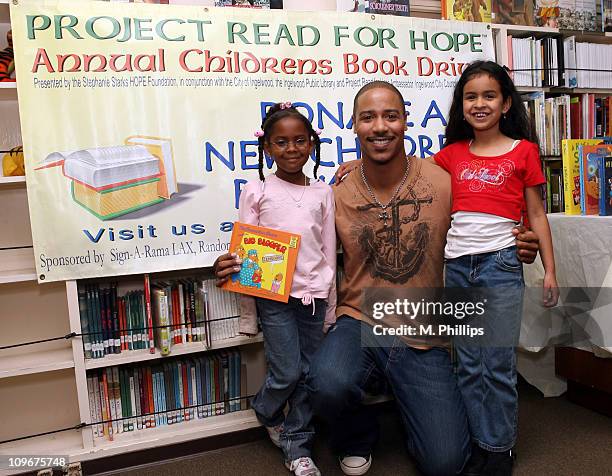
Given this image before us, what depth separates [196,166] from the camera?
6.68 ft

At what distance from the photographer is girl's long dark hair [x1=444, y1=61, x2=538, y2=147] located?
1.85 metres

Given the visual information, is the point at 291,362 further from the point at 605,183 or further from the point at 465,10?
the point at 465,10

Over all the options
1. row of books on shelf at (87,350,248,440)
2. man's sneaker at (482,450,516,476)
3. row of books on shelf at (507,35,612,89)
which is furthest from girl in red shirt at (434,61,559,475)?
row of books on shelf at (87,350,248,440)

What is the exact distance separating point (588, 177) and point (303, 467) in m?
1.61

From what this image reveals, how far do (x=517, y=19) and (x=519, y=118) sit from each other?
3.20 feet

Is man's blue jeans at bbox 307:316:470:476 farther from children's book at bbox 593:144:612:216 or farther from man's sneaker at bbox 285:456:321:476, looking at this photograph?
children's book at bbox 593:144:612:216

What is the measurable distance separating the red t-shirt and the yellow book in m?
1.12

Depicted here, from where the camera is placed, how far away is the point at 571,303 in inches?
89.2

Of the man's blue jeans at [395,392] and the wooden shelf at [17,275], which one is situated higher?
the wooden shelf at [17,275]

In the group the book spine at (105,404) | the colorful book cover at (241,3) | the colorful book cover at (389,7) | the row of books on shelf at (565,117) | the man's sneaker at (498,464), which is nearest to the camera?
the man's sneaker at (498,464)

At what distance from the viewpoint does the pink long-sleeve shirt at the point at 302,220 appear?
186cm

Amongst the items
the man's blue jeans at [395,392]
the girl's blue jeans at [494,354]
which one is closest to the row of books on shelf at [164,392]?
the man's blue jeans at [395,392]

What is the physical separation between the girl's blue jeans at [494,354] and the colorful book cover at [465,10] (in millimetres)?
1289

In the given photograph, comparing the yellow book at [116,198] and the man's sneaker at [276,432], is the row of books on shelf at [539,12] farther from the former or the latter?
the man's sneaker at [276,432]
